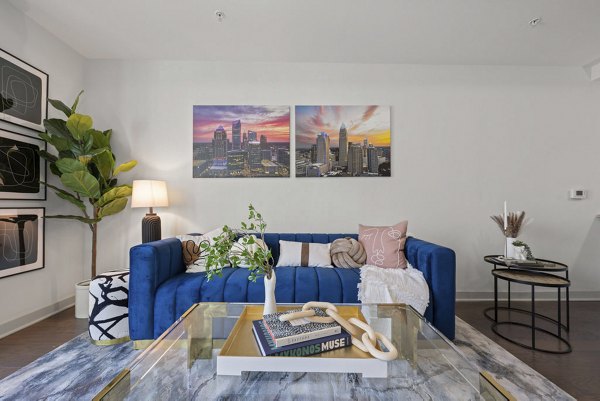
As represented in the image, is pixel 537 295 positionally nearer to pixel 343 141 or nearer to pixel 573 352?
pixel 573 352

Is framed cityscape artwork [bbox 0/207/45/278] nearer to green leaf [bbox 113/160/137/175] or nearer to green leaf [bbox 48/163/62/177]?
green leaf [bbox 48/163/62/177]

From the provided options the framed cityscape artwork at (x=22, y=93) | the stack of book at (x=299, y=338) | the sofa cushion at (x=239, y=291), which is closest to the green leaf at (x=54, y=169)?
the framed cityscape artwork at (x=22, y=93)

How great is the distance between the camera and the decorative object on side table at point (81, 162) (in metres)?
2.26

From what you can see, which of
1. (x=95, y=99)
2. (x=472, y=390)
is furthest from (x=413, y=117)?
(x=95, y=99)

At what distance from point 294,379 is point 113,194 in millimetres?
2414

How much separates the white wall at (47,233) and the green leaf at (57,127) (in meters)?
0.15

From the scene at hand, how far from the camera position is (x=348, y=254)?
2348 millimetres

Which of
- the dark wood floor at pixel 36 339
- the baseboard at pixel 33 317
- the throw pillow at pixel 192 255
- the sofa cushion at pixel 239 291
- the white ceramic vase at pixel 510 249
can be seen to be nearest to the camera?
the dark wood floor at pixel 36 339

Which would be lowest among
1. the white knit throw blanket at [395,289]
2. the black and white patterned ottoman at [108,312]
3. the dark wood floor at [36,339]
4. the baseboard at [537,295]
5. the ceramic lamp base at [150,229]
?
the dark wood floor at [36,339]

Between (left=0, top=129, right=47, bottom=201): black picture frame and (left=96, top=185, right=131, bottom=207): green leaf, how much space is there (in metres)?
0.49

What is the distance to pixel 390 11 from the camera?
215 cm

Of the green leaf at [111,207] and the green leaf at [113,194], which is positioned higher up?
the green leaf at [113,194]

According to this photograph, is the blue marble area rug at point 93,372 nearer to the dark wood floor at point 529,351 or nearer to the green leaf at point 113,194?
the dark wood floor at point 529,351

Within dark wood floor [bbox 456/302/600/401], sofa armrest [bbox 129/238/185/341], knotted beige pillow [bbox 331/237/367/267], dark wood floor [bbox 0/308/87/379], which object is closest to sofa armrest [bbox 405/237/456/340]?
dark wood floor [bbox 456/302/600/401]
